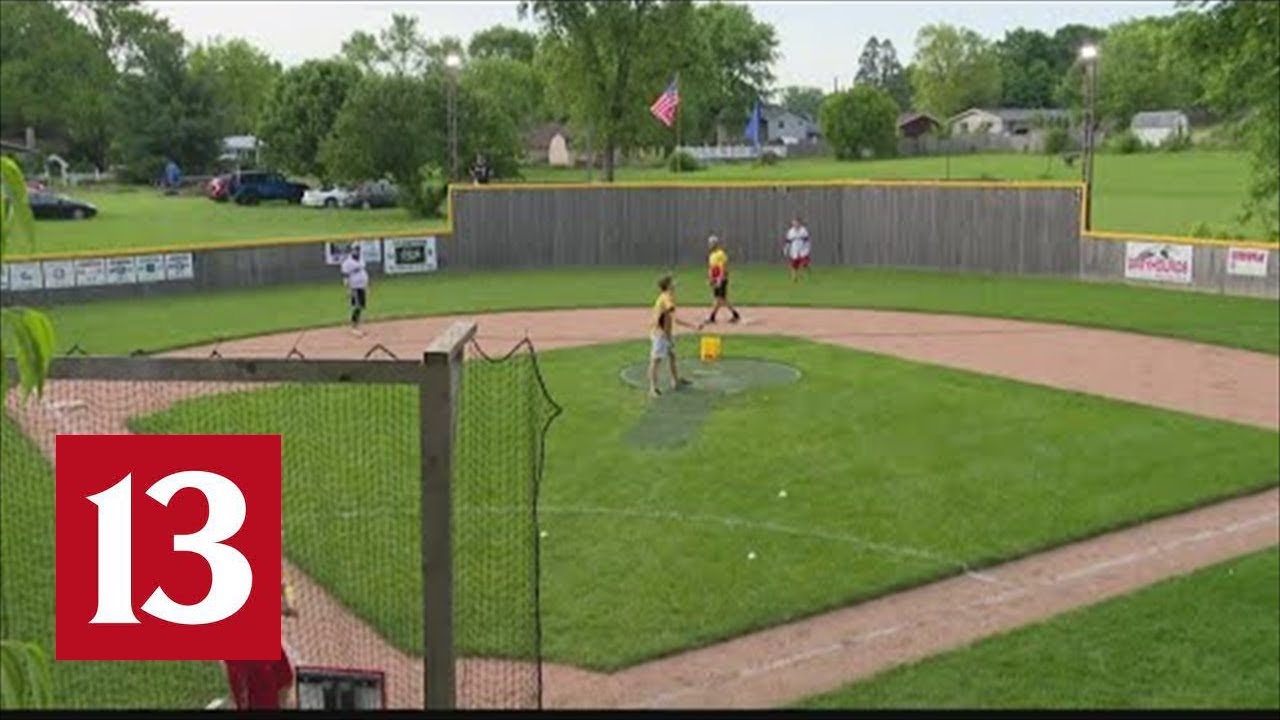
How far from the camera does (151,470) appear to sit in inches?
161

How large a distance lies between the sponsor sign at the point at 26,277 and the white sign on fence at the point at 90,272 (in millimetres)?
865

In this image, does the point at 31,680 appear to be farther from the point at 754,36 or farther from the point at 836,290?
the point at 754,36

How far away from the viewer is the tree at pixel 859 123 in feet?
320

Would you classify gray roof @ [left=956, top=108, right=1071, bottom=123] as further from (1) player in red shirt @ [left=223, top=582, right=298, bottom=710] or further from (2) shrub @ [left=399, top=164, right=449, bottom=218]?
(1) player in red shirt @ [left=223, top=582, right=298, bottom=710]

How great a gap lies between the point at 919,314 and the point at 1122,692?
19.4 metres

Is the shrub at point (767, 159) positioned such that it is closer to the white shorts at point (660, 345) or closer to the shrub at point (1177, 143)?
the shrub at point (1177, 143)

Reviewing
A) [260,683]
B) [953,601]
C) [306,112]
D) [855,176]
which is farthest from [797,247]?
[855,176]

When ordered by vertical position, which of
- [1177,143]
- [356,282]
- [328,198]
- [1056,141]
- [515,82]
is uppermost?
[515,82]

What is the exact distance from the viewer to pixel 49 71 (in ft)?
272

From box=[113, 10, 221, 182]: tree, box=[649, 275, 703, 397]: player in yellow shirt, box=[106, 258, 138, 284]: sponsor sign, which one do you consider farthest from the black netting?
box=[113, 10, 221, 182]: tree

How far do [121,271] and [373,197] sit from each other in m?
30.3

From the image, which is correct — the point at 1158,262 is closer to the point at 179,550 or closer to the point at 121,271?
the point at 121,271

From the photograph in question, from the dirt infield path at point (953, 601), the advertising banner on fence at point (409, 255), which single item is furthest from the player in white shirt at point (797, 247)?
the dirt infield path at point (953, 601)

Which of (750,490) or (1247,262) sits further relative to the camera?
(1247,262)
